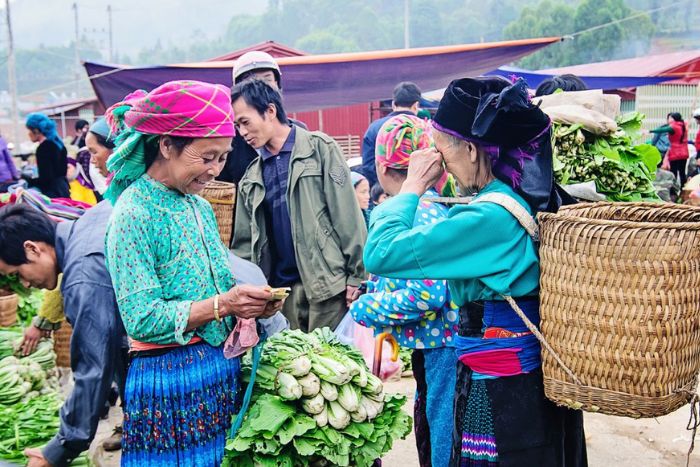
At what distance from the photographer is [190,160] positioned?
242 cm

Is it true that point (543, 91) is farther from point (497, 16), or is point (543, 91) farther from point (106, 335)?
point (497, 16)

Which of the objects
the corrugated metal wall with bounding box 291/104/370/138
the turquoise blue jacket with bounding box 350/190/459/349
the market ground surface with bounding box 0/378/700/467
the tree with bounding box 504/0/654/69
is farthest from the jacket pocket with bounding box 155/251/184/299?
the tree with bounding box 504/0/654/69

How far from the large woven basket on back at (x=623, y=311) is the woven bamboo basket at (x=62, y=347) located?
387cm

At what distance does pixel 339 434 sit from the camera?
101 inches

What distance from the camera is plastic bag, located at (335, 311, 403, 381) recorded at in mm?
→ 4032

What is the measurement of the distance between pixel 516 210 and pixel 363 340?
2.68 meters

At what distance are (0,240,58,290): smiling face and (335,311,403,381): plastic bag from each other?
1390mm

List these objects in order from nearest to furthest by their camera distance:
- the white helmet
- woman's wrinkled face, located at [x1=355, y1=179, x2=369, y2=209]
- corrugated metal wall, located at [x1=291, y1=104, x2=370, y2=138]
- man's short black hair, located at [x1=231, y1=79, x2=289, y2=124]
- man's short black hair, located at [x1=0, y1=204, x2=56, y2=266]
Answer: man's short black hair, located at [x1=0, y1=204, x2=56, y2=266] → man's short black hair, located at [x1=231, y1=79, x2=289, y2=124] → the white helmet → woman's wrinkled face, located at [x1=355, y1=179, x2=369, y2=209] → corrugated metal wall, located at [x1=291, y1=104, x2=370, y2=138]

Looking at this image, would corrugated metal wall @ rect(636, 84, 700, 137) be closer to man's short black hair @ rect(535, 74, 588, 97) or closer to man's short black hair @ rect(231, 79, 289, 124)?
man's short black hair @ rect(535, 74, 588, 97)

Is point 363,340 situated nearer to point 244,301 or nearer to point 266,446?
point 266,446

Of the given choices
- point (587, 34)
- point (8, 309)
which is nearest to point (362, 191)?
point (8, 309)

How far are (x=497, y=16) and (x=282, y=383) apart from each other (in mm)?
117067

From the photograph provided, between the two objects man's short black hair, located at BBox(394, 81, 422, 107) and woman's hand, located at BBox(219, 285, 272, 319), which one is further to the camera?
man's short black hair, located at BBox(394, 81, 422, 107)

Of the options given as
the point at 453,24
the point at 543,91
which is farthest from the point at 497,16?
the point at 543,91
